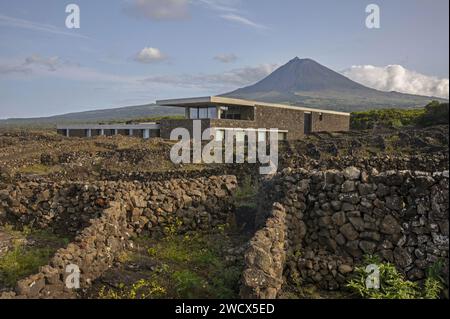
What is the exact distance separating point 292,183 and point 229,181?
284 centimetres

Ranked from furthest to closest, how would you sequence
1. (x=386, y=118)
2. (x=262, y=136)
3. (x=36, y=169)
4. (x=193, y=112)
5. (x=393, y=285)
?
(x=386, y=118), (x=193, y=112), (x=262, y=136), (x=36, y=169), (x=393, y=285)

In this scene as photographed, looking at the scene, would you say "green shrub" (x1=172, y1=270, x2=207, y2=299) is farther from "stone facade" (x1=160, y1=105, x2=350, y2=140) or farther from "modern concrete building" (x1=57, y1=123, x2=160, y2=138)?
"modern concrete building" (x1=57, y1=123, x2=160, y2=138)

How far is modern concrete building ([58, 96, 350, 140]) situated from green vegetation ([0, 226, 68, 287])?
30064 mm

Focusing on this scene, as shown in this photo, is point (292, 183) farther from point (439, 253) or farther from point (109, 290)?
point (109, 290)

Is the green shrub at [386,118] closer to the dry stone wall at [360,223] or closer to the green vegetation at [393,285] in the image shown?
the dry stone wall at [360,223]

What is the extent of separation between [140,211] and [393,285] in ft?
18.8

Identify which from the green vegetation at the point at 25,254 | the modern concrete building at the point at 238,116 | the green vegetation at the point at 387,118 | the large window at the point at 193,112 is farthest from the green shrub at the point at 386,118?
the green vegetation at the point at 25,254

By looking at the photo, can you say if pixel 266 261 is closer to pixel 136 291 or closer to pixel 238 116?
pixel 136 291

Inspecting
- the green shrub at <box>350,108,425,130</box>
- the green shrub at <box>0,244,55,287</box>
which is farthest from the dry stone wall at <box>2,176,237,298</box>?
the green shrub at <box>350,108,425,130</box>

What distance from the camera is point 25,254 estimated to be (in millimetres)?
8484

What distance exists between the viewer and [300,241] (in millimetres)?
7973

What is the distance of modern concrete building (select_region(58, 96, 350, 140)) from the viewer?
1671 inches

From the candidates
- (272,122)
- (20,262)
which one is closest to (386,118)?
(272,122)
